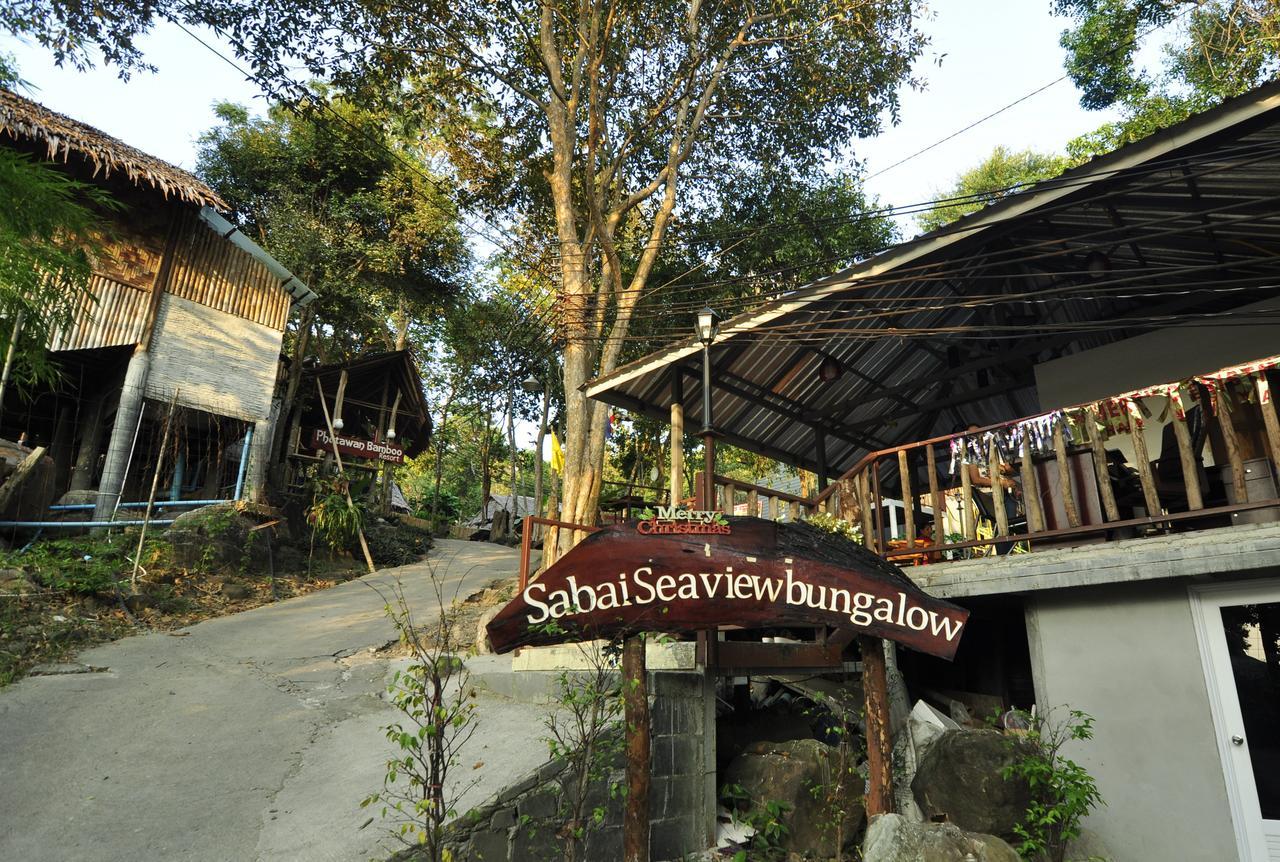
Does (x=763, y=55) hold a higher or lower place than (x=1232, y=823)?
higher

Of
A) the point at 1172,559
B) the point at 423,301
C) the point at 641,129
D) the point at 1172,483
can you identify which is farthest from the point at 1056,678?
the point at 423,301

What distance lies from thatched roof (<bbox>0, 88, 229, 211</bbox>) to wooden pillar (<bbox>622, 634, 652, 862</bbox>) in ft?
43.9

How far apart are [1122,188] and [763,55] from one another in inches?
380

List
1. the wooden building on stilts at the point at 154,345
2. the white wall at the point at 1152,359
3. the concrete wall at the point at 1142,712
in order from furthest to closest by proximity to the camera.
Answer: the wooden building on stilts at the point at 154,345 < the white wall at the point at 1152,359 < the concrete wall at the point at 1142,712

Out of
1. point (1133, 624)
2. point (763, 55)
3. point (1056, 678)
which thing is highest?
point (763, 55)

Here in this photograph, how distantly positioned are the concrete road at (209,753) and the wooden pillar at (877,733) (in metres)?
2.33

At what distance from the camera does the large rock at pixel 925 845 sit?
430 cm

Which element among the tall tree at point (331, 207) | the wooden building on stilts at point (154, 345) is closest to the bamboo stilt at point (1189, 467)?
the wooden building on stilts at point (154, 345)

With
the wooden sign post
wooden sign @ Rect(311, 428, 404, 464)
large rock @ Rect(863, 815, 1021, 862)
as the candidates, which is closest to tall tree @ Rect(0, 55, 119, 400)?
the wooden sign post

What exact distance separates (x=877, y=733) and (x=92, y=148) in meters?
15.9

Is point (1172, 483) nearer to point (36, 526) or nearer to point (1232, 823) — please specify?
point (1232, 823)

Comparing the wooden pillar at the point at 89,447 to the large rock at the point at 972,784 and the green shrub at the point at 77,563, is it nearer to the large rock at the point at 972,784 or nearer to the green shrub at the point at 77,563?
the green shrub at the point at 77,563

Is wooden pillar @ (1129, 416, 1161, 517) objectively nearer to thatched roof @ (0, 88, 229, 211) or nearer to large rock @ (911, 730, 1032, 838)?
large rock @ (911, 730, 1032, 838)

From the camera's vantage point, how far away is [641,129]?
45.9ft
